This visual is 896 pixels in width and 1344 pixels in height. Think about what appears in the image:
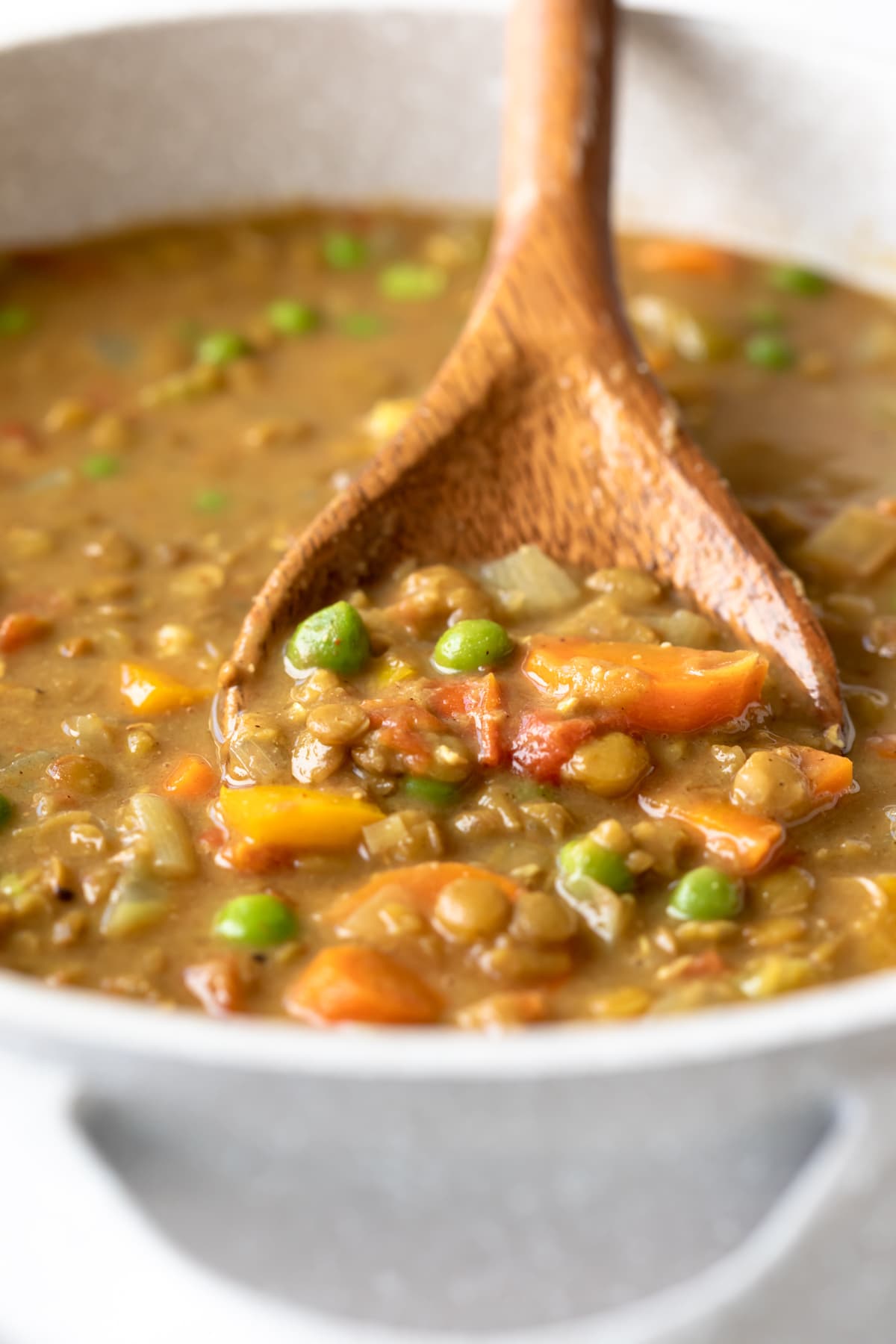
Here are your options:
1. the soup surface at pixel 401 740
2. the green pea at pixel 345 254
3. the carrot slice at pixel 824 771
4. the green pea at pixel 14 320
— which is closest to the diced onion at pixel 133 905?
the soup surface at pixel 401 740

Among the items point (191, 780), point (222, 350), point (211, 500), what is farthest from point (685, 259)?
point (191, 780)

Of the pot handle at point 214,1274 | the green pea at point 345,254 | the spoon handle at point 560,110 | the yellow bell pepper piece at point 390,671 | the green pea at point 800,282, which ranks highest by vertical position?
the spoon handle at point 560,110

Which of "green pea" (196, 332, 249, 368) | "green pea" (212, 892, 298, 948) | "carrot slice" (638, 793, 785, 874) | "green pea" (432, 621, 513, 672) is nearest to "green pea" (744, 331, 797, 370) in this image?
"green pea" (196, 332, 249, 368)

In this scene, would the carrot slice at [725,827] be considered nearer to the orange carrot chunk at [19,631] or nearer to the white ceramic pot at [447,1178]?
the white ceramic pot at [447,1178]

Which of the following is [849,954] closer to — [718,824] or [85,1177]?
[718,824]

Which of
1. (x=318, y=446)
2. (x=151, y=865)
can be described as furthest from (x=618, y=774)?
(x=318, y=446)
